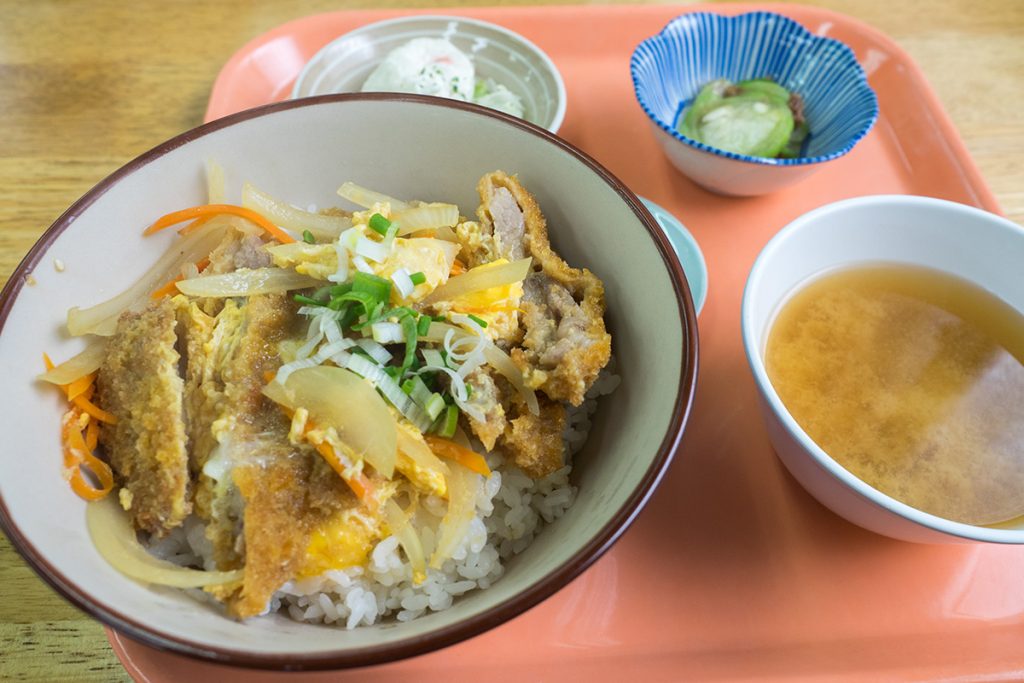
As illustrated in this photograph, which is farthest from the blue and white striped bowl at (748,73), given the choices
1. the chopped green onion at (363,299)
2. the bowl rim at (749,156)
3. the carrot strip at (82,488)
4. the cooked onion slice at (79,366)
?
the carrot strip at (82,488)

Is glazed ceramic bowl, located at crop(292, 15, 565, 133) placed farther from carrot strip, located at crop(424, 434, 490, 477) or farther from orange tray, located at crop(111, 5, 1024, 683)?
carrot strip, located at crop(424, 434, 490, 477)

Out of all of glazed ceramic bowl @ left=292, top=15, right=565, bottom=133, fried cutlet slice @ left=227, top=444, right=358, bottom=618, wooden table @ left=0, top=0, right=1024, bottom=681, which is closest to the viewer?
fried cutlet slice @ left=227, top=444, right=358, bottom=618

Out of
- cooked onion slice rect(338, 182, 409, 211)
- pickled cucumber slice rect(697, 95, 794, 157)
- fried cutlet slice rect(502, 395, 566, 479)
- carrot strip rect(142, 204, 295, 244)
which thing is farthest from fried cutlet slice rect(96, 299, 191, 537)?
pickled cucumber slice rect(697, 95, 794, 157)

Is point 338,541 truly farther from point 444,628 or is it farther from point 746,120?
point 746,120

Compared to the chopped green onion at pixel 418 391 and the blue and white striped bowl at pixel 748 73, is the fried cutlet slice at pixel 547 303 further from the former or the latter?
the blue and white striped bowl at pixel 748 73

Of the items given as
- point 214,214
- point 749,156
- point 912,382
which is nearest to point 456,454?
point 214,214
